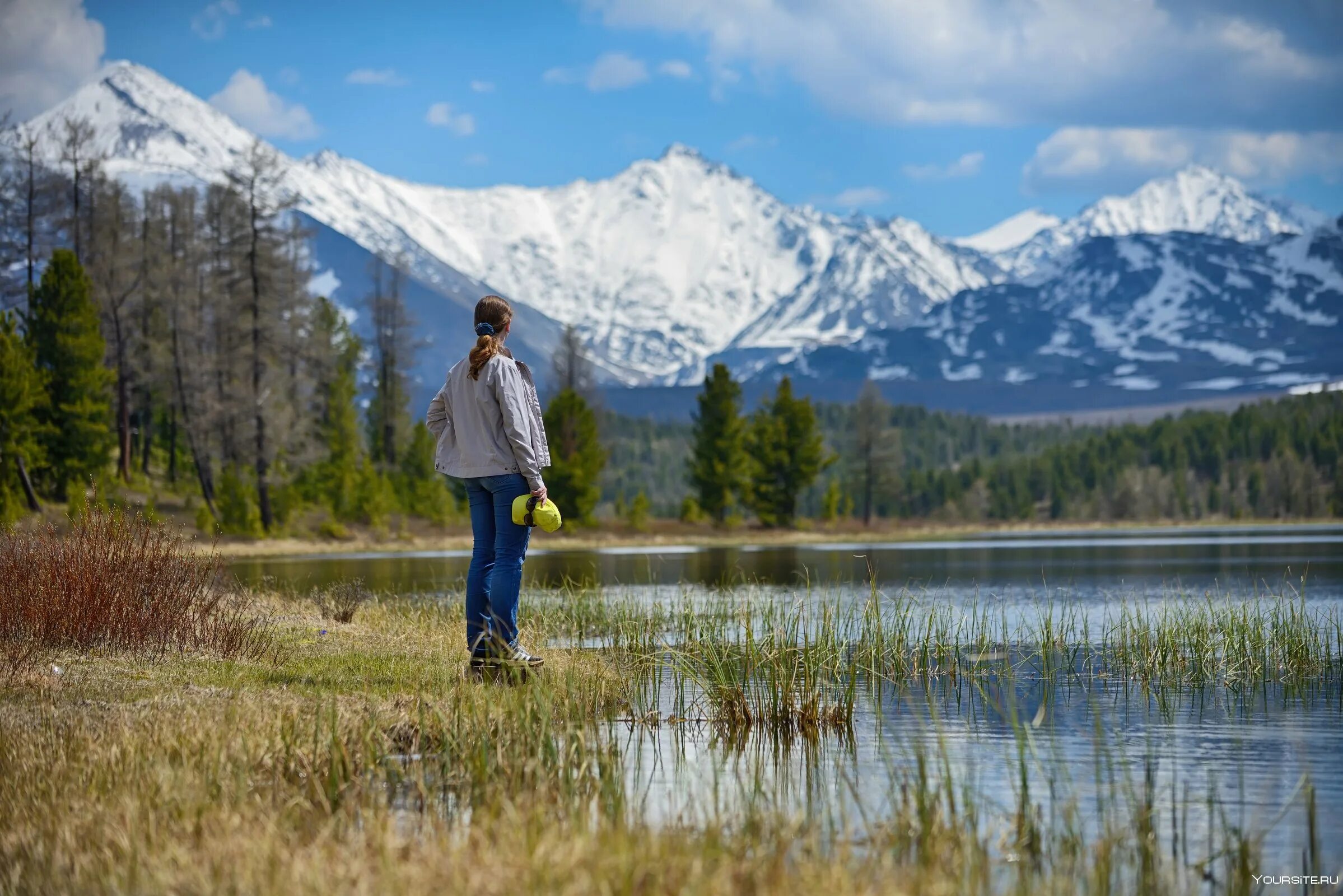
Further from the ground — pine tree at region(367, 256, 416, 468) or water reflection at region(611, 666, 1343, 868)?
pine tree at region(367, 256, 416, 468)

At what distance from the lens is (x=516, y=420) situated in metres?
8.46

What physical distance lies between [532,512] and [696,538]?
5183 cm

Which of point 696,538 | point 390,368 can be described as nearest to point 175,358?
point 390,368

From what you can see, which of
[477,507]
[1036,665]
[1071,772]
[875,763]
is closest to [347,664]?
[477,507]

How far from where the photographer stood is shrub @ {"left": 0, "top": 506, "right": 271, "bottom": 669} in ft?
30.3

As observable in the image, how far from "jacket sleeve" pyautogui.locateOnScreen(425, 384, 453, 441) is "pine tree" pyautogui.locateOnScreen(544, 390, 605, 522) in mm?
48156

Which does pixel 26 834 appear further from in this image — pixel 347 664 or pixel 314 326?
pixel 314 326

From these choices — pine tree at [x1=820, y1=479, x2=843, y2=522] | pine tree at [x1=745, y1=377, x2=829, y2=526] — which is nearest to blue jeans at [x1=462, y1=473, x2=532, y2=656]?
pine tree at [x1=745, y1=377, x2=829, y2=526]

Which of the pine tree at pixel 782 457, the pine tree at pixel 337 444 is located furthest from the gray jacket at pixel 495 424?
the pine tree at pixel 782 457

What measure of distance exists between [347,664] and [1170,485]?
126293mm

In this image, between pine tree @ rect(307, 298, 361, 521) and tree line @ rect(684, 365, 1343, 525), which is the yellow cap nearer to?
pine tree @ rect(307, 298, 361, 521)

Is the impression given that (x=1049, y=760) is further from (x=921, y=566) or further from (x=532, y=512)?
(x=921, y=566)

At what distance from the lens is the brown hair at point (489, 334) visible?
840 centimetres

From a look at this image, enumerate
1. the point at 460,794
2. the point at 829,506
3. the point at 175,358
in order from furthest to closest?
the point at 829,506
the point at 175,358
the point at 460,794
